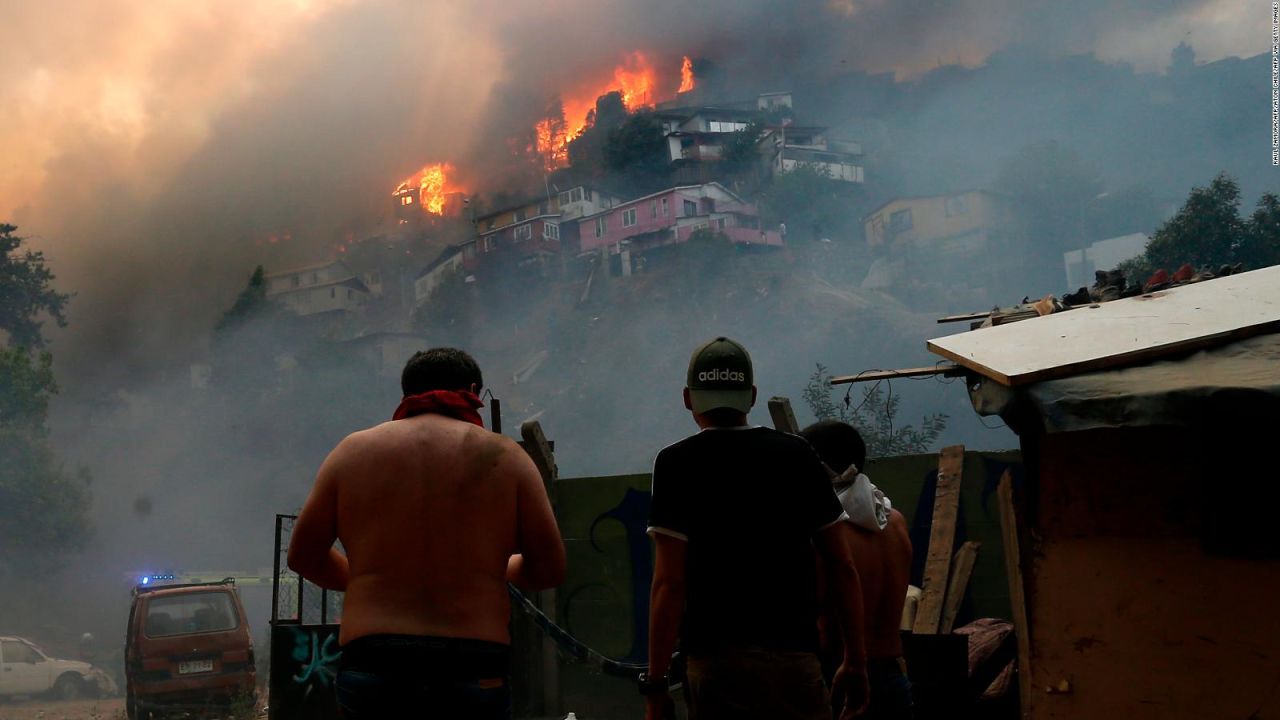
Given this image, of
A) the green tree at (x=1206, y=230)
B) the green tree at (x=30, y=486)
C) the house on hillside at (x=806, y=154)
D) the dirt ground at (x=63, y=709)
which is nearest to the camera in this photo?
the dirt ground at (x=63, y=709)

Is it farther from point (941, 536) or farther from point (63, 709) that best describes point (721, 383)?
point (63, 709)

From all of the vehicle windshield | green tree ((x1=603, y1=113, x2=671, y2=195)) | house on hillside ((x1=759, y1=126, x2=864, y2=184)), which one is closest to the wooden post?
the vehicle windshield

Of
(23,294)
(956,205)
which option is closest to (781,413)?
(23,294)

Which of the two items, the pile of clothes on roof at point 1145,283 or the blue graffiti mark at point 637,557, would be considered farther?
the blue graffiti mark at point 637,557

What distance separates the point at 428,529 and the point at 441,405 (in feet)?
1.34

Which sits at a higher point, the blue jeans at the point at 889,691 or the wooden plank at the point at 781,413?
the wooden plank at the point at 781,413

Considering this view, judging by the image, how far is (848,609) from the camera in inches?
120

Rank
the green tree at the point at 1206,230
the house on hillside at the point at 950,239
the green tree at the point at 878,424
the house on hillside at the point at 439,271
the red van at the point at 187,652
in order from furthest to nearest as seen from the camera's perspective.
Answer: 1. the house on hillside at the point at 439,271
2. the house on hillside at the point at 950,239
3. the green tree at the point at 1206,230
4. the green tree at the point at 878,424
5. the red van at the point at 187,652

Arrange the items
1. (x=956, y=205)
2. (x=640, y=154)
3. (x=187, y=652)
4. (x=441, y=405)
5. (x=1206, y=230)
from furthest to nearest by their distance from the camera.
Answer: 1. (x=640, y=154)
2. (x=956, y=205)
3. (x=1206, y=230)
4. (x=187, y=652)
5. (x=441, y=405)

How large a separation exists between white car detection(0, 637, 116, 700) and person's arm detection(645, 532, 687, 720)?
17.9 metres

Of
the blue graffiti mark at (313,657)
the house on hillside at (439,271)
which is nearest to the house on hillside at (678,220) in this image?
the house on hillside at (439,271)

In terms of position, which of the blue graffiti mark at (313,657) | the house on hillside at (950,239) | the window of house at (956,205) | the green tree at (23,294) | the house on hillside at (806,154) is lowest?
the blue graffiti mark at (313,657)

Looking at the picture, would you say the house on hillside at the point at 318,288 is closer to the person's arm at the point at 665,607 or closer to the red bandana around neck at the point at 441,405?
the red bandana around neck at the point at 441,405

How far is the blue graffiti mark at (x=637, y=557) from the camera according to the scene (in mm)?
8117
